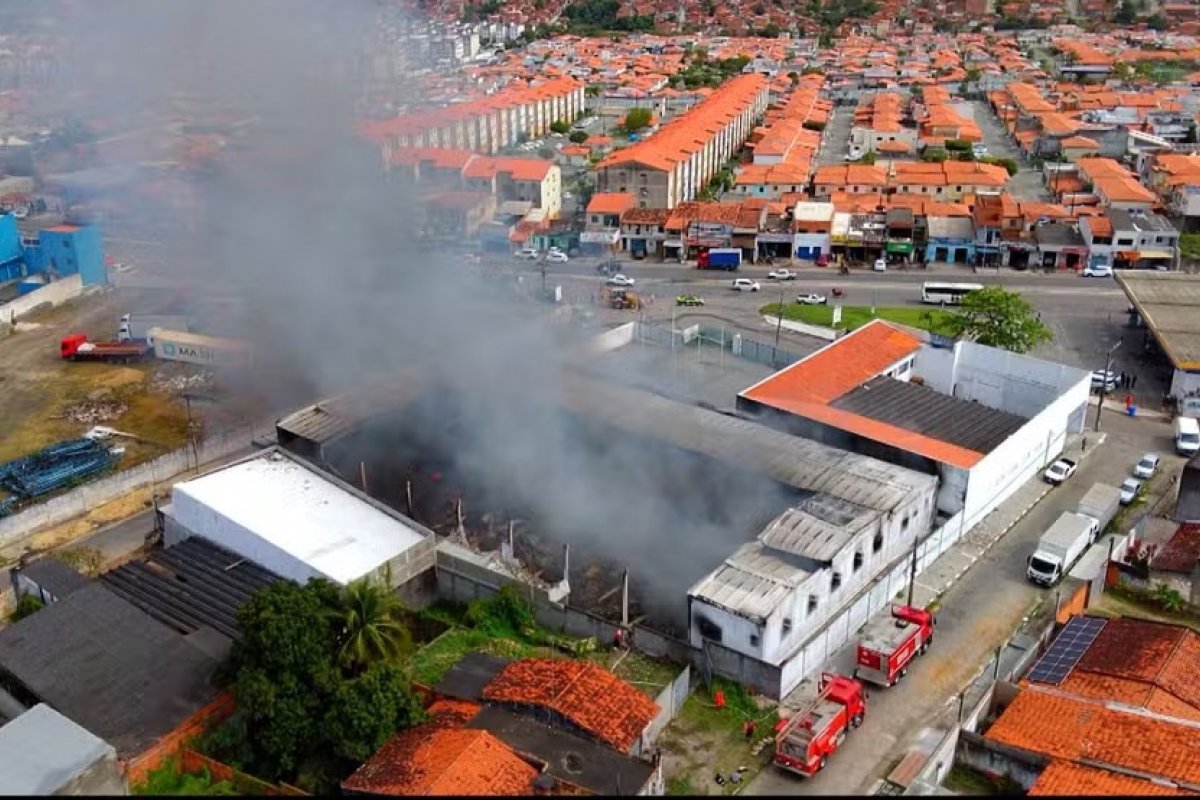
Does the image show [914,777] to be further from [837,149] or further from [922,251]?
[837,149]

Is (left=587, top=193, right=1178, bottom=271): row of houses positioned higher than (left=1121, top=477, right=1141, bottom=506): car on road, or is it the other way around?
(left=587, top=193, right=1178, bottom=271): row of houses

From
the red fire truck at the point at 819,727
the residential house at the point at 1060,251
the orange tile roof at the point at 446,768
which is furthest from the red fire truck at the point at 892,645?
the residential house at the point at 1060,251

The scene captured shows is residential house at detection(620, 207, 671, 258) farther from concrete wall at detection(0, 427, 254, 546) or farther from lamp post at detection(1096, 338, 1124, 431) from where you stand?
concrete wall at detection(0, 427, 254, 546)

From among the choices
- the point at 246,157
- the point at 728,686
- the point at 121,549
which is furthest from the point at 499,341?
the point at 728,686

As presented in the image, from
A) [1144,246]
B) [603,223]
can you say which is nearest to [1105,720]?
[1144,246]

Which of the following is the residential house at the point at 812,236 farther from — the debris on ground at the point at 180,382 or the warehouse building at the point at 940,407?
the debris on ground at the point at 180,382

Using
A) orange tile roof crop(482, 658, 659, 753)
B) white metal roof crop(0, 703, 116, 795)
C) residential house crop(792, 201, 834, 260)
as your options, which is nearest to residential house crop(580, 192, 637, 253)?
residential house crop(792, 201, 834, 260)
